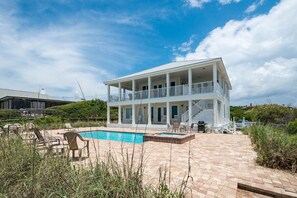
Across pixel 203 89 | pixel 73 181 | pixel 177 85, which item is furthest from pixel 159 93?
pixel 73 181

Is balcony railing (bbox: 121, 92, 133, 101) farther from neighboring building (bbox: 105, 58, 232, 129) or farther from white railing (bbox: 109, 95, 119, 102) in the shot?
white railing (bbox: 109, 95, 119, 102)

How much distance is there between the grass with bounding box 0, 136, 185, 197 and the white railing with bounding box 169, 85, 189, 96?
574 inches

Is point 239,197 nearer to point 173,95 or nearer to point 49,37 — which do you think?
point 49,37

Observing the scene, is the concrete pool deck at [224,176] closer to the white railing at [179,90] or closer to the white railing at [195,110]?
the white railing at [195,110]

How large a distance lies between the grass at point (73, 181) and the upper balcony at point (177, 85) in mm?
13592

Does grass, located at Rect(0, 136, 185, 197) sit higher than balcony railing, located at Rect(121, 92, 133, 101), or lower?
lower

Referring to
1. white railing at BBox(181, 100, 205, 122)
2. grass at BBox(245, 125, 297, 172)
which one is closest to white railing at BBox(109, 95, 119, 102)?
white railing at BBox(181, 100, 205, 122)

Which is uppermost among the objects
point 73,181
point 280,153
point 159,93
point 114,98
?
point 159,93

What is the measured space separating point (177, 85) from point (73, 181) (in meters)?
18.8

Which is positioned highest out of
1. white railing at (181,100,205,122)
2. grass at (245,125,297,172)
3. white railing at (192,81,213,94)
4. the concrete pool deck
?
white railing at (192,81,213,94)

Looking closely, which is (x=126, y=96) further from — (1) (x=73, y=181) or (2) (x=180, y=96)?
(1) (x=73, y=181)

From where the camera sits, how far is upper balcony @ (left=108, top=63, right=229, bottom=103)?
15.7m

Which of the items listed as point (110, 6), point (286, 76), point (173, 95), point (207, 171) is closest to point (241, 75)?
point (286, 76)

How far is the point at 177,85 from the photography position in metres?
20.2
